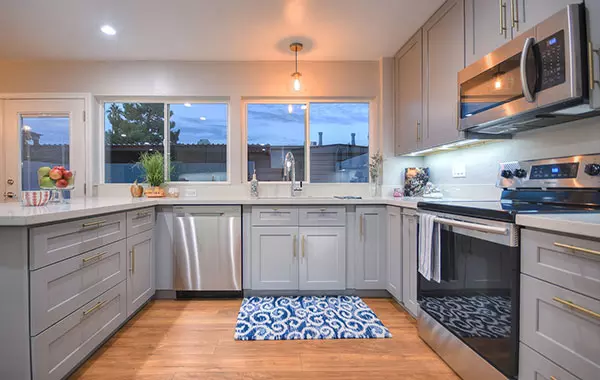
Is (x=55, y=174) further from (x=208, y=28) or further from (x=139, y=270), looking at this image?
(x=208, y=28)

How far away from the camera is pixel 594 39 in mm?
1185

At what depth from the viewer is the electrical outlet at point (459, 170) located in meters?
2.44

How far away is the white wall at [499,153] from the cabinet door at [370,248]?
69cm

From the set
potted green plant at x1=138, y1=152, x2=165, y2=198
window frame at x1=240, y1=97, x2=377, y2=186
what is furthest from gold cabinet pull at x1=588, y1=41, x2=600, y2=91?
potted green plant at x1=138, y1=152, x2=165, y2=198

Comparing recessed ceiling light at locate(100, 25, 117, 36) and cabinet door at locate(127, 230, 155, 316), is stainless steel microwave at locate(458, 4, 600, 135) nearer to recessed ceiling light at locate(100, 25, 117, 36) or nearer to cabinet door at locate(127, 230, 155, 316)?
cabinet door at locate(127, 230, 155, 316)

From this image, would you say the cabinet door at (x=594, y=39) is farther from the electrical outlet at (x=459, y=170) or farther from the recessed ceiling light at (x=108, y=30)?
the recessed ceiling light at (x=108, y=30)

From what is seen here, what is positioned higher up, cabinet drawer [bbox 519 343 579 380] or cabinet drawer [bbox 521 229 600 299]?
cabinet drawer [bbox 521 229 600 299]

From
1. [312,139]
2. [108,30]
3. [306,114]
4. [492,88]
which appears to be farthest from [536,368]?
[108,30]

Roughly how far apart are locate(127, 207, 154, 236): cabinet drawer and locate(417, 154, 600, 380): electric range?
2099 millimetres

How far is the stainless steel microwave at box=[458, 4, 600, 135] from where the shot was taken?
1.22m

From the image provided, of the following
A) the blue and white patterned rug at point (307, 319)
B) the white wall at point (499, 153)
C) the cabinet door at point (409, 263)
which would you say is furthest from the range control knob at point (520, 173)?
the blue and white patterned rug at point (307, 319)

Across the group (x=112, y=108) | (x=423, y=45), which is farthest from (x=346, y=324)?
(x=112, y=108)

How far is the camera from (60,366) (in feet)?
4.72

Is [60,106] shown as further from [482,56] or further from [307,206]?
[482,56]
